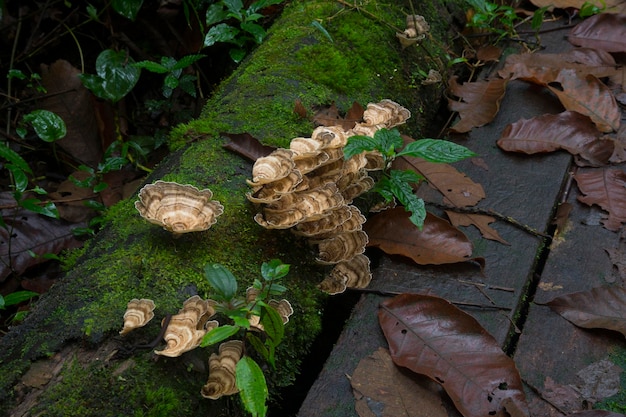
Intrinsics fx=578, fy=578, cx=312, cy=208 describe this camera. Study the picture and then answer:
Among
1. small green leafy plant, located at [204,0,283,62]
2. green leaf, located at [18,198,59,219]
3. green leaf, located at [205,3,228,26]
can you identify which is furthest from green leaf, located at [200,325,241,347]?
green leaf, located at [205,3,228,26]

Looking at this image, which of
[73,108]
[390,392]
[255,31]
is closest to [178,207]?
[390,392]

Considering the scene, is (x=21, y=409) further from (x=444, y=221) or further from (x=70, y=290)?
(x=444, y=221)

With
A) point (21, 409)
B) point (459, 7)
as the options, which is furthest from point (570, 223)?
point (21, 409)

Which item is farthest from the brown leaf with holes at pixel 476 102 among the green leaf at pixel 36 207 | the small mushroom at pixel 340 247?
the green leaf at pixel 36 207

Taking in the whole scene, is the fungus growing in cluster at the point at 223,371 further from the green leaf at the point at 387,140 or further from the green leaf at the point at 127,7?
the green leaf at the point at 127,7

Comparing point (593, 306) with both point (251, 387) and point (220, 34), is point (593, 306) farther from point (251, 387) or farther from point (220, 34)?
point (220, 34)

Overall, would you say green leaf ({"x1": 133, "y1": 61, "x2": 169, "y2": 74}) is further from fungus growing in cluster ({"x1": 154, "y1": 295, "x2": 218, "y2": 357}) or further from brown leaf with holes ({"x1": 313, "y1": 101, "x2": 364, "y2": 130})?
fungus growing in cluster ({"x1": 154, "y1": 295, "x2": 218, "y2": 357})
